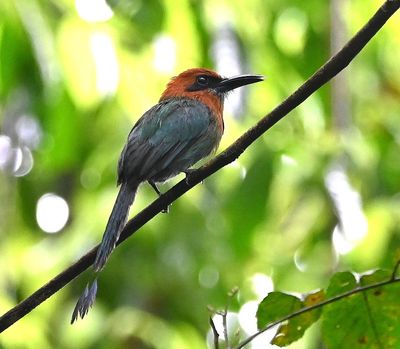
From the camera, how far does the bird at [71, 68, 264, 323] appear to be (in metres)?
3.73

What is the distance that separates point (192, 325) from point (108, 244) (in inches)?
129

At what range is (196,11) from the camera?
4.36 metres

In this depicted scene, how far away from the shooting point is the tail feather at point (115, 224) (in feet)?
9.41

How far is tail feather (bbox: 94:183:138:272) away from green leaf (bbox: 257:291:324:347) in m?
0.50

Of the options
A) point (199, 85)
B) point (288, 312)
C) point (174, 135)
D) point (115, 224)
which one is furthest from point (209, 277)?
point (288, 312)

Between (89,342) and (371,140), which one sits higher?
(371,140)

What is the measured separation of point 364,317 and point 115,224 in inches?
45.1

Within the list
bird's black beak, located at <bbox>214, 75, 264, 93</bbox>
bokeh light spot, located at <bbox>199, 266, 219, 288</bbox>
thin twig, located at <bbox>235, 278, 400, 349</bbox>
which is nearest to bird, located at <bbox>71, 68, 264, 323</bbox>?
bird's black beak, located at <bbox>214, 75, 264, 93</bbox>

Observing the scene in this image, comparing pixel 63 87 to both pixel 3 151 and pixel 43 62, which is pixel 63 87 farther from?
pixel 3 151

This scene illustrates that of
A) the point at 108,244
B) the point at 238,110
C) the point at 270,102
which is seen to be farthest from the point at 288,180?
the point at 108,244

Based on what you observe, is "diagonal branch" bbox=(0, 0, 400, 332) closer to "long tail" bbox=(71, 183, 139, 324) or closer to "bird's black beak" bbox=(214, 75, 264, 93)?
"long tail" bbox=(71, 183, 139, 324)

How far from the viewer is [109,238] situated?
10.1 feet

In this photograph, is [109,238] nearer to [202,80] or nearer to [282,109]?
[282,109]

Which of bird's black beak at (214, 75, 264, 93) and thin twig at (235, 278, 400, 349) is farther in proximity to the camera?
bird's black beak at (214, 75, 264, 93)
